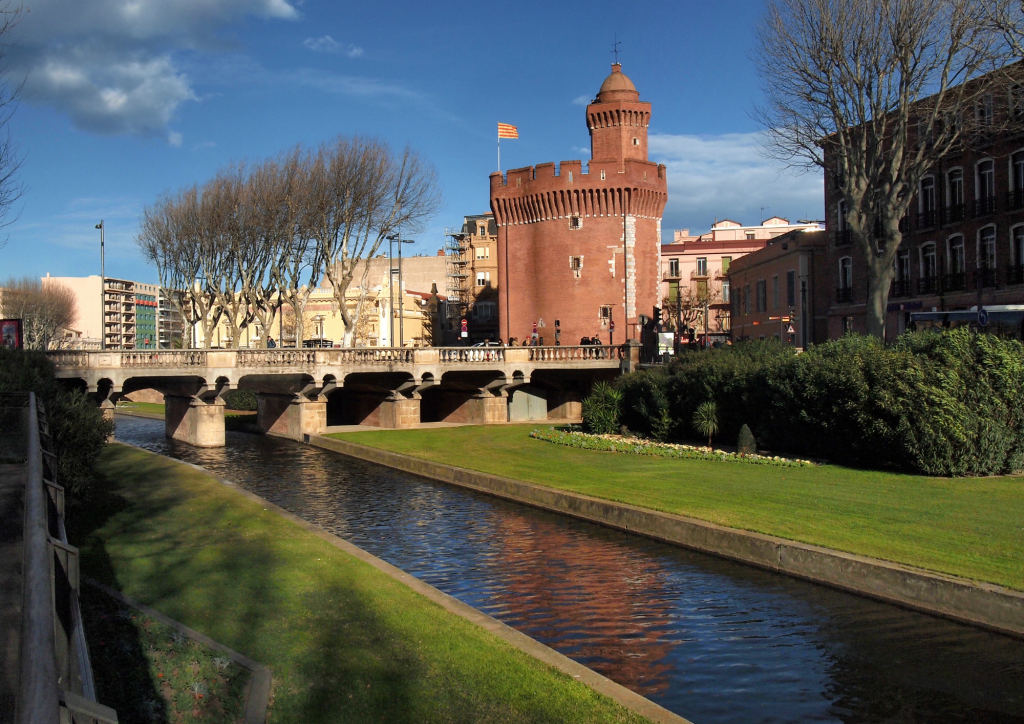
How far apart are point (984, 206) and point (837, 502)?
24002 mm

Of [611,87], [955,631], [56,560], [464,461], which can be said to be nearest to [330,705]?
[56,560]

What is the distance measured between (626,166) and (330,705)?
179 feet

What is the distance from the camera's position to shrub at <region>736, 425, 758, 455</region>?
27625mm

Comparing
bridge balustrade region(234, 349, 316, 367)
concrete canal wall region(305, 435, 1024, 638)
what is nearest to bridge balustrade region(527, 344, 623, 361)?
bridge balustrade region(234, 349, 316, 367)

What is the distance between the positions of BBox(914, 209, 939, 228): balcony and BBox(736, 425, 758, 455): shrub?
1881 centimetres

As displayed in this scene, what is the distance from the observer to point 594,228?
60531mm

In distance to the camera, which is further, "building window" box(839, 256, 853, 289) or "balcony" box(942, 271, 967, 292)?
"building window" box(839, 256, 853, 289)

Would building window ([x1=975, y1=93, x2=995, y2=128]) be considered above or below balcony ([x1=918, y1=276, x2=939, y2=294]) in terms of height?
above

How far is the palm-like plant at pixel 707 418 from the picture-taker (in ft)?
98.2

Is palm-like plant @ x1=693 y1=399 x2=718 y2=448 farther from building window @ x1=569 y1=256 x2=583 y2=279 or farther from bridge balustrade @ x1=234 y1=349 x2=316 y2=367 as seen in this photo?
building window @ x1=569 y1=256 x2=583 y2=279

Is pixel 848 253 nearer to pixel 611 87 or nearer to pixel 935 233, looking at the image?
pixel 935 233

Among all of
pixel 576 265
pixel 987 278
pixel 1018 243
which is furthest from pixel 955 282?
pixel 576 265

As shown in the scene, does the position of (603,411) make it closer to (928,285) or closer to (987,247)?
(928,285)

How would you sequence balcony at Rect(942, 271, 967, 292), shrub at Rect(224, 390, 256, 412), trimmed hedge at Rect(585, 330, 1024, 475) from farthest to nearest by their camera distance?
shrub at Rect(224, 390, 256, 412)
balcony at Rect(942, 271, 967, 292)
trimmed hedge at Rect(585, 330, 1024, 475)
